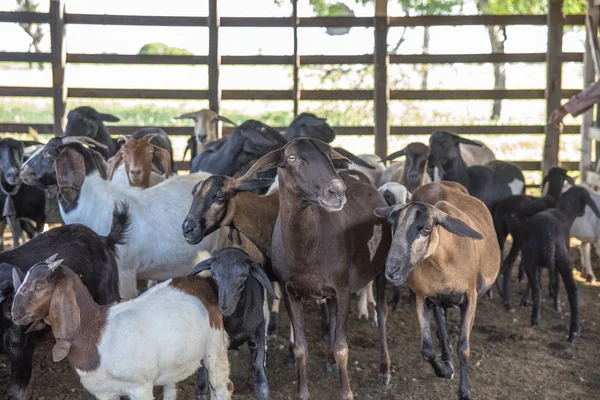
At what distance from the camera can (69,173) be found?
6.31m

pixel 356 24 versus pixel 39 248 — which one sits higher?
pixel 356 24

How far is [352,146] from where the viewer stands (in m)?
16.8

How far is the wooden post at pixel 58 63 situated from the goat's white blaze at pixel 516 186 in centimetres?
675

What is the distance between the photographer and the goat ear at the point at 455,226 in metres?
4.98

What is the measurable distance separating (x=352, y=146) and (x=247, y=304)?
1181 cm

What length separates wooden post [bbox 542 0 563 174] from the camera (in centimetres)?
1182

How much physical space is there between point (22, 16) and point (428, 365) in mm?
8619

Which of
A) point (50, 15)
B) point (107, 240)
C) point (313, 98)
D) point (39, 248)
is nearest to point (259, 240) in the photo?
point (107, 240)

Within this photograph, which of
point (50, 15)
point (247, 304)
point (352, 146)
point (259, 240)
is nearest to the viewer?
point (247, 304)

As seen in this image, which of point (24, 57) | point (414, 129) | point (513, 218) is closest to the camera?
point (513, 218)

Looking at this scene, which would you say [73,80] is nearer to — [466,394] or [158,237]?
[158,237]

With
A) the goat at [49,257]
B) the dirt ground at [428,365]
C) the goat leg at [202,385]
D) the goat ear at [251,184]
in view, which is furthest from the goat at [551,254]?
the goat at [49,257]

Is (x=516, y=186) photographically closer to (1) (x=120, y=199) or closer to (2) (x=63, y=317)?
(1) (x=120, y=199)

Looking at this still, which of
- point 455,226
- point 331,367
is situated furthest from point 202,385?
point 455,226
